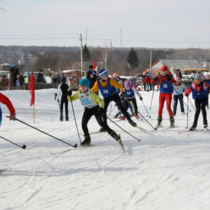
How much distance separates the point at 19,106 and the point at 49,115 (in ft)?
9.13

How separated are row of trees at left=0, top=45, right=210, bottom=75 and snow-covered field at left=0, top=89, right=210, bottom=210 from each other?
4242 cm

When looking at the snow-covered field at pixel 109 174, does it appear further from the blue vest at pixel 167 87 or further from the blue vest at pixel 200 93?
the blue vest at pixel 167 87

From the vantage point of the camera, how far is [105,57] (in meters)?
50.4

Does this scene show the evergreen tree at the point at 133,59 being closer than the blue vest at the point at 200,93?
No

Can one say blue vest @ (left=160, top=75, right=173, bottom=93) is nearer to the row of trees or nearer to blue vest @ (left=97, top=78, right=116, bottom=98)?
blue vest @ (left=97, top=78, right=116, bottom=98)

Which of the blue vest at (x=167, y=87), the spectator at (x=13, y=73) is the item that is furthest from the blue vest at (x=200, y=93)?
the spectator at (x=13, y=73)

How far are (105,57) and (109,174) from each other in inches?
1827

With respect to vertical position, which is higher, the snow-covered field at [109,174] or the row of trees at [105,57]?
the row of trees at [105,57]

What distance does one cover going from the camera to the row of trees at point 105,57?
54531 millimetres

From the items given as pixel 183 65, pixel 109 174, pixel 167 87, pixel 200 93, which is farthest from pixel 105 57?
pixel 109 174

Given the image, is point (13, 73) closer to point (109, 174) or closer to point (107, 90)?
point (107, 90)

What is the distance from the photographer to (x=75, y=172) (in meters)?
5.04

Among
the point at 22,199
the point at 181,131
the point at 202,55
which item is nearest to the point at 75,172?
the point at 22,199

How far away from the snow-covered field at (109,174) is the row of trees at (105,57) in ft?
139
